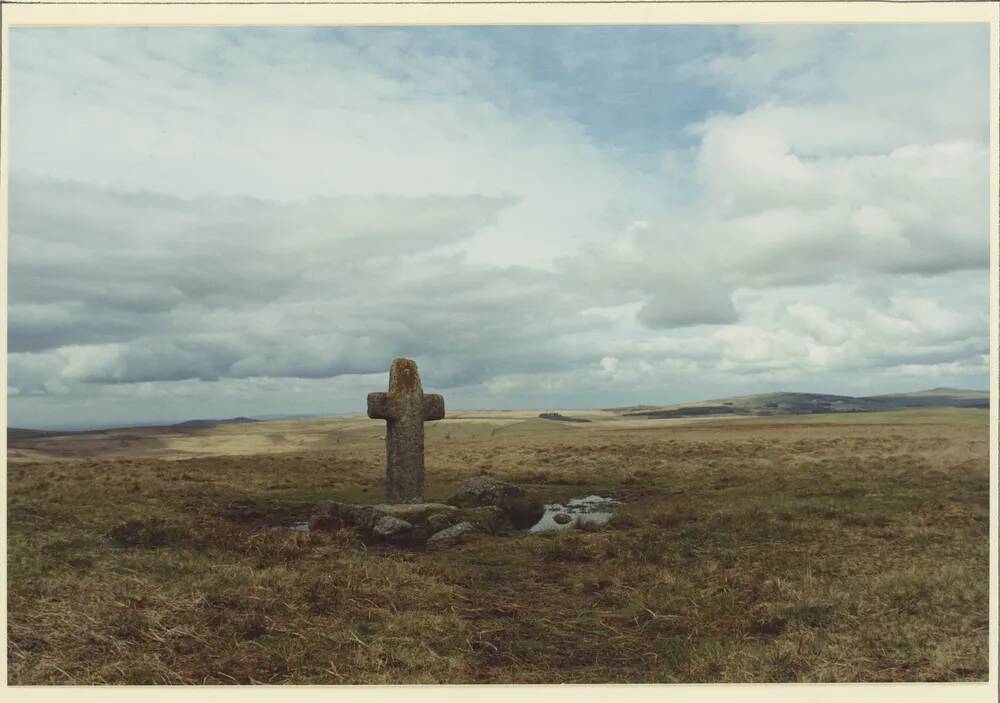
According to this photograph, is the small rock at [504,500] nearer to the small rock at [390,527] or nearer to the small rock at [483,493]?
the small rock at [483,493]

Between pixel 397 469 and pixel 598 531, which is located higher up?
pixel 397 469

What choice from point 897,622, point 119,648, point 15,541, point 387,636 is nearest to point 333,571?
point 387,636

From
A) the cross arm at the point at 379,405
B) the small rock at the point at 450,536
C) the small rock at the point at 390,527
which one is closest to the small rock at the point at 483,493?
the small rock at the point at 450,536

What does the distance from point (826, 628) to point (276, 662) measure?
20.9ft

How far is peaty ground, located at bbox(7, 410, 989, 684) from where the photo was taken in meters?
7.12

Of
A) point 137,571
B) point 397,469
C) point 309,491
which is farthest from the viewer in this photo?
point 309,491

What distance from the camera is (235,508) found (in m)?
16.0

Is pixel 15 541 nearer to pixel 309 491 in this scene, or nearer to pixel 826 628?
pixel 309 491

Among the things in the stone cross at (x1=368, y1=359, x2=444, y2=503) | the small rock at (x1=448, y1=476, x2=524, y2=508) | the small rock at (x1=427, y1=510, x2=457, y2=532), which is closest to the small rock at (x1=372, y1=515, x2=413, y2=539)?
the small rock at (x1=427, y1=510, x2=457, y2=532)

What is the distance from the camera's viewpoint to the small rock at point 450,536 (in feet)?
41.1

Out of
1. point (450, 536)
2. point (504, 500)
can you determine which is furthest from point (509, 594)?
point (504, 500)

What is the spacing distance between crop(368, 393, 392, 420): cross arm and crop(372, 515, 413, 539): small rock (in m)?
3.00

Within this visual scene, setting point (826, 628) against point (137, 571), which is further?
point (137, 571)

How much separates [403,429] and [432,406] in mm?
926
